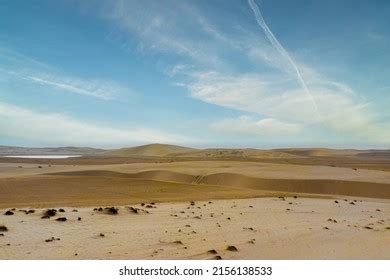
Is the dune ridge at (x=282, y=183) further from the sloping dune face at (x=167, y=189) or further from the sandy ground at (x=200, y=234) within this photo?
the sandy ground at (x=200, y=234)

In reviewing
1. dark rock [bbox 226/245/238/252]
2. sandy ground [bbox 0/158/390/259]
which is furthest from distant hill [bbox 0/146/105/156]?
dark rock [bbox 226/245/238/252]

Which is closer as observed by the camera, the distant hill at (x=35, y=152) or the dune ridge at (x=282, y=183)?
the dune ridge at (x=282, y=183)

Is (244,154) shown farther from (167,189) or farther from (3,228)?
(3,228)

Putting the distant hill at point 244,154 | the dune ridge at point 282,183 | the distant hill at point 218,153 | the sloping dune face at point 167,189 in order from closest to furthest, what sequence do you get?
the sloping dune face at point 167,189
the dune ridge at point 282,183
the distant hill at point 244,154
the distant hill at point 218,153

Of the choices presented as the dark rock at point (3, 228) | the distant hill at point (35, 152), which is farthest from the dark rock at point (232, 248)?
the distant hill at point (35, 152)

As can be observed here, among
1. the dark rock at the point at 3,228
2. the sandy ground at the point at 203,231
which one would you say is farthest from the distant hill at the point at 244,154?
the dark rock at the point at 3,228

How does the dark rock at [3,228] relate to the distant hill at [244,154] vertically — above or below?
below

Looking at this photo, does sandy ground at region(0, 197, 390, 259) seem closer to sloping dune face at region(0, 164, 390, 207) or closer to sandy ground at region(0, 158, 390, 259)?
sandy ground at region(0, 158, 390, 259)

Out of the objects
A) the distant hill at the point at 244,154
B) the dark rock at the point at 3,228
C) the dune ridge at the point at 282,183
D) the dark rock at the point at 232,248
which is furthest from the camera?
the distant hill at the point at 244,154
